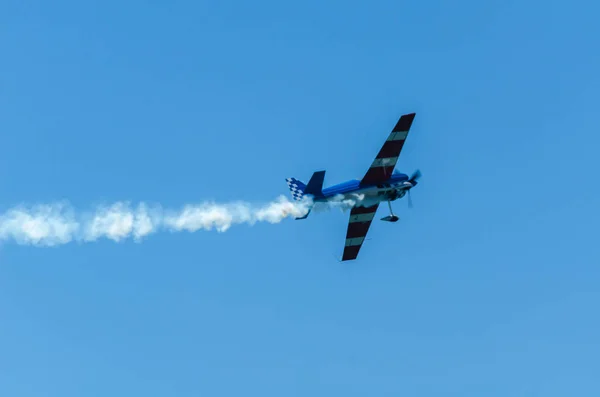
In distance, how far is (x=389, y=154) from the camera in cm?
5622

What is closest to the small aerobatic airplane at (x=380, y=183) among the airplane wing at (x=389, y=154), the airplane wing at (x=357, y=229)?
the airplane wing at (x=389, y=154)

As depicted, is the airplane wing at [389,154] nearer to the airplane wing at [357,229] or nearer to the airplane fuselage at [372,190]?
the airplane fuselage at [372,190]

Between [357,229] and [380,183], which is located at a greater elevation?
[357,229]

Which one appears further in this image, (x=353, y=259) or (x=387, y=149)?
(x=353, y=259)

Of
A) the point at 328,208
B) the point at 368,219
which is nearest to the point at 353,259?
the point at 368,219

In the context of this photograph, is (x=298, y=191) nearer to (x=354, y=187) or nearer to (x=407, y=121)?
(x=354, y=187)

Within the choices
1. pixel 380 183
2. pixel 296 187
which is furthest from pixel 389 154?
pixel 296 187

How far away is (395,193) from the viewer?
2249 inches

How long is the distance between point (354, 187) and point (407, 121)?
395 centimetres

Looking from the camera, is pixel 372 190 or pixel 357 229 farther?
pixel 357 229

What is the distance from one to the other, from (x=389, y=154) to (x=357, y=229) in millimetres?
6000

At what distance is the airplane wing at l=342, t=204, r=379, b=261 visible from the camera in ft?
197

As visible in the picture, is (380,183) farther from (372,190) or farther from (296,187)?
(296,187)

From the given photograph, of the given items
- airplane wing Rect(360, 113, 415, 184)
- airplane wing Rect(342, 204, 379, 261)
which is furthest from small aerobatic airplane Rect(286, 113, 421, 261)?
airplane wing Rect(342, 204, 379, 261)
